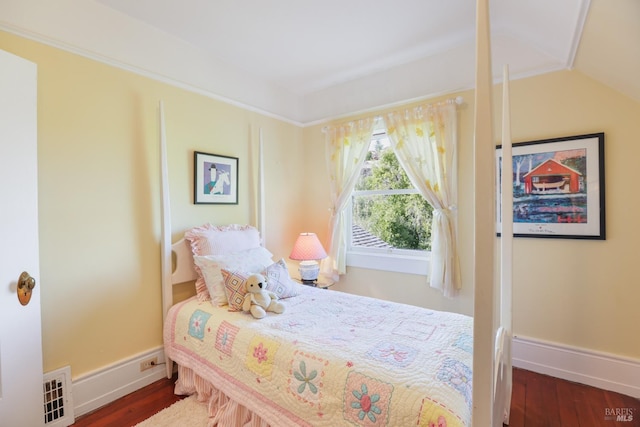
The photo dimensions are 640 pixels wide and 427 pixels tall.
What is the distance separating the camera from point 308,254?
9.37 ft

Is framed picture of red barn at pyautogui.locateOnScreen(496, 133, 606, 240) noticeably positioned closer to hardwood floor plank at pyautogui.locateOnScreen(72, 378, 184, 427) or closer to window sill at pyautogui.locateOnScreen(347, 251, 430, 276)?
window sill at pyautogui.locateOnScreen(347, 251, 430, 276)

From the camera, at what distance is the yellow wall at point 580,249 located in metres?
1.95

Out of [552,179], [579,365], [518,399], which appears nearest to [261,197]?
[552,179]

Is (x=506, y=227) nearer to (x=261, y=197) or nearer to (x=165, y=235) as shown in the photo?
(x=261, y=197)

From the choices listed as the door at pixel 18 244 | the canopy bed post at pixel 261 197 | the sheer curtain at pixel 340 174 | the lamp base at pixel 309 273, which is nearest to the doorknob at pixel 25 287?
the door at pixel 18 244

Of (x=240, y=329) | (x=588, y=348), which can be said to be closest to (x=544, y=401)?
(x=588, y=348)

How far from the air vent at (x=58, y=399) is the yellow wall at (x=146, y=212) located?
0.06 m

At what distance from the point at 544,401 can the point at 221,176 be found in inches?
116

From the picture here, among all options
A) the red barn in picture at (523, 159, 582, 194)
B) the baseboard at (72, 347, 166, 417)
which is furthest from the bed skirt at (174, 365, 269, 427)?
the red barn in picture at (523, 159, 582, 194)

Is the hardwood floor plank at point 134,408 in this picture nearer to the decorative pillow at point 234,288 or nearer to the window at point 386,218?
the decorative pillow at point 234,288

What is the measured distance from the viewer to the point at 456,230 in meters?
2.56

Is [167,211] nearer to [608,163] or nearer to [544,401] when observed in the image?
[544,401]

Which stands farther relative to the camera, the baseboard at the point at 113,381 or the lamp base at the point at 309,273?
the lamp base at the point at 309,273

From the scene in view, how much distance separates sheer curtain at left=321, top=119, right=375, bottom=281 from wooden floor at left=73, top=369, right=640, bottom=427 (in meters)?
1.78
